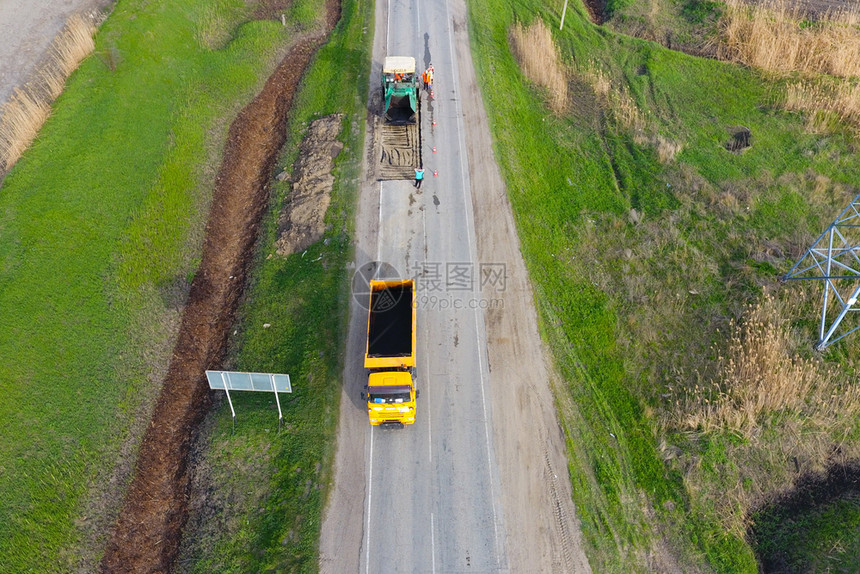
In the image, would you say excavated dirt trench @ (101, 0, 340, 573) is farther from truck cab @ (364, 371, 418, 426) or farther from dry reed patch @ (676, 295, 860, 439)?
dry reed patch @ (676, 295, 860, 439)

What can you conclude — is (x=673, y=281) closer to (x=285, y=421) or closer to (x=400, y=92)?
(x=400, y=92)

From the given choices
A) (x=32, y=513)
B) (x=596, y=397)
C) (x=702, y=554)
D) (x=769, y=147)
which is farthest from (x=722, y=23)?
(x=32, y=513)

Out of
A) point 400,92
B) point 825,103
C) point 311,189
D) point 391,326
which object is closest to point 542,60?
point 400,92

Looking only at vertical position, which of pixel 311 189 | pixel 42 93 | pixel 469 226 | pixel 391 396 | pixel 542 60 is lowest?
pixel 391 396

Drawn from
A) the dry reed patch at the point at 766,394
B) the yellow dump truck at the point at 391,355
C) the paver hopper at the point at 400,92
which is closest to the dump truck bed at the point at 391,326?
the yellow dump truck at the point at 391,355

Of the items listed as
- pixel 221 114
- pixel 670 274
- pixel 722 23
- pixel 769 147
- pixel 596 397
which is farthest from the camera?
pixel 722 23

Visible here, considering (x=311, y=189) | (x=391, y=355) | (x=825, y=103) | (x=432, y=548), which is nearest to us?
(x=432, y=548)

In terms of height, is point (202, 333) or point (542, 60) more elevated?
point (542, 60)

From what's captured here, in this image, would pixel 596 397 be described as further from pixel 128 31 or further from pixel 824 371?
pixel 128 31

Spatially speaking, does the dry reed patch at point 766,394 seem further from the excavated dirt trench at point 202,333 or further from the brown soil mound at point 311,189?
the excavated dirt trench at point 202,333
